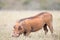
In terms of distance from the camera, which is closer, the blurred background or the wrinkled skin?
the wrinkled skin

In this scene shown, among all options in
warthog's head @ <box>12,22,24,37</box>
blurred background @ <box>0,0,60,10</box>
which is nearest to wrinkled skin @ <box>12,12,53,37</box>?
warthog's head @ <box>12,22,24,37</box>

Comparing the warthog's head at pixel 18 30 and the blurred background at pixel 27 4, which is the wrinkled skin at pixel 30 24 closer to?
the warthog's head at pixel 18 30

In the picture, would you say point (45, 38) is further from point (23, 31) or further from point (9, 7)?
point (9, 7)

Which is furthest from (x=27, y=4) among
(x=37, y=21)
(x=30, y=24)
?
(x=30, y=24)

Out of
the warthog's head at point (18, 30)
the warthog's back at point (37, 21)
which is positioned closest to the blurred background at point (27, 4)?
the warthog's back at point (37, 21)

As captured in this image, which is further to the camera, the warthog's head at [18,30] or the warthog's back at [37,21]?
the warthog's back at [37,21]

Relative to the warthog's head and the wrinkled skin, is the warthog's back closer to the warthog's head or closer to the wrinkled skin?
the wrinkled skin

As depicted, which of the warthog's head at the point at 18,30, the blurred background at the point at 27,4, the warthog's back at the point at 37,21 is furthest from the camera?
the blurred background at the point at 27,4

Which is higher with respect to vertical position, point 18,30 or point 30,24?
point 30,24

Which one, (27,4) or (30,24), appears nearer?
(30,24)

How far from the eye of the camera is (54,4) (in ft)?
93.6

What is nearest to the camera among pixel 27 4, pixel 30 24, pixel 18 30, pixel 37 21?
pixel 18 30

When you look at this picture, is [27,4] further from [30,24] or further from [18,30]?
[18,30]

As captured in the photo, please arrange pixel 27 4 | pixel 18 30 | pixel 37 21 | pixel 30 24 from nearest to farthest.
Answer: pixel 18 30, pixel 30 24, pixel 37 21, pixel 27 4
